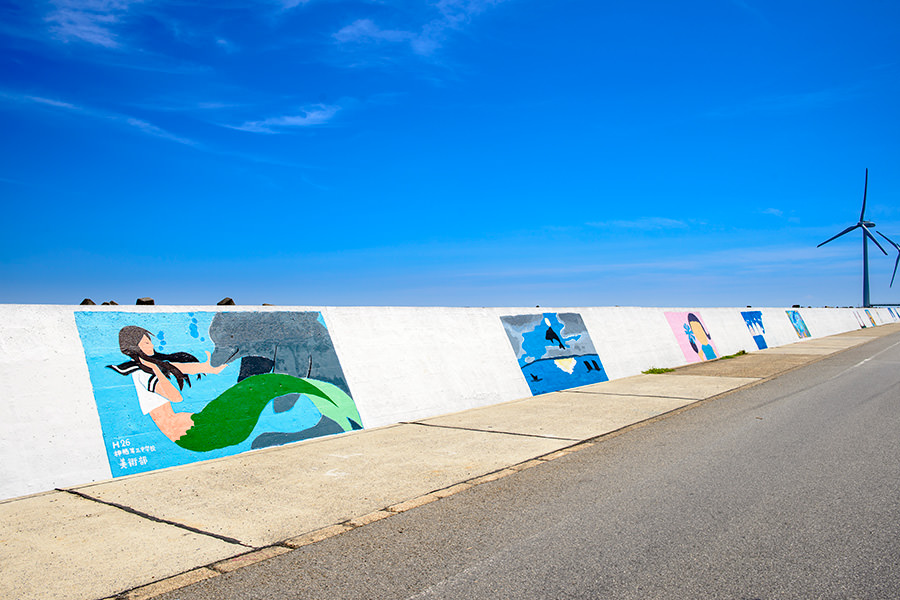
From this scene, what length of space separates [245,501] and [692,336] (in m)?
18.0

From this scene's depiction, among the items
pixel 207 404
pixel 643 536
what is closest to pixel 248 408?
pixel 207 404

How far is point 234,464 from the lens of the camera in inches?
277

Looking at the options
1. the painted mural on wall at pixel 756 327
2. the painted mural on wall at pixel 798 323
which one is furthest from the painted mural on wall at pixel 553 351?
the painted mural on wall at pixel 798 323

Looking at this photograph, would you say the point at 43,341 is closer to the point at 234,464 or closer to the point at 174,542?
the point at 234,464

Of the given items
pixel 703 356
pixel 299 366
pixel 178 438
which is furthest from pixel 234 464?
pixel 703 356

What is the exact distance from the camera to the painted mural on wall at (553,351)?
12.9 m

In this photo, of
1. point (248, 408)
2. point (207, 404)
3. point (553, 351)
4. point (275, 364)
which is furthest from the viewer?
point (553, 351)

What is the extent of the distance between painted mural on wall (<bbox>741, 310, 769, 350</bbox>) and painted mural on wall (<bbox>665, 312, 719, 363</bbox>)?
5.59 m

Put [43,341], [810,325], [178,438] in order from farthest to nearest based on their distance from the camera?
[810,325] → [178,438] → [43,341]

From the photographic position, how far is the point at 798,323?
3412 centimetres

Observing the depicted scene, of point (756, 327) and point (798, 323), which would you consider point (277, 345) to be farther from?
point (798, 323)

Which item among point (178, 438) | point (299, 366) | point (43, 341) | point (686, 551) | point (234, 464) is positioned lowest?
point (686, 551)

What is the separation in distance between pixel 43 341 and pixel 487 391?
23.7 ft

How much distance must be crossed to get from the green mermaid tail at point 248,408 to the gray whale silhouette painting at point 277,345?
130 millimetres
